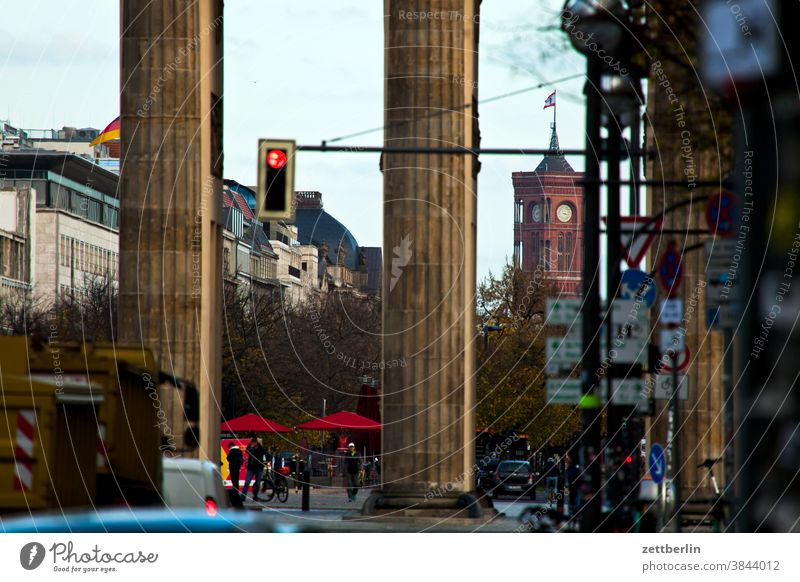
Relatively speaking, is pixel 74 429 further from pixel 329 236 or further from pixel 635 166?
pixel 329 236

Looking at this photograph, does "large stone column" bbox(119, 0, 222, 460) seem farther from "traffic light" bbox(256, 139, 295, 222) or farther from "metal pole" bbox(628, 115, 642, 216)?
"metal pole" bbox(628, 115, 642, 216)

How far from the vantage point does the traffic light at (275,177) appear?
2278 centimetres

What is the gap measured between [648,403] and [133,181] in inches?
291

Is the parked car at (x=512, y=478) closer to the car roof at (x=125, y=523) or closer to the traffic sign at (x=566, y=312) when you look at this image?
the traffic sign at (x=566, y=312)

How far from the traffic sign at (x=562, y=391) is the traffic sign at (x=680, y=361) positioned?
4.94 m

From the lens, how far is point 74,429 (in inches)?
640

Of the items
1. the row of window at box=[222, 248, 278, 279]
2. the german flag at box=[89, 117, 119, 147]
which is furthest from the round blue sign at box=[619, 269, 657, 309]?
the row of window at box=[222, 248, 278, 279]

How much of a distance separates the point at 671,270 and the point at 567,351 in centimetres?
258

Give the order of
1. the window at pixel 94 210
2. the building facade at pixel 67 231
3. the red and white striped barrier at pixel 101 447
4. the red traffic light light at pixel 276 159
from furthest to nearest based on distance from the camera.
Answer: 1. the window at pixel 94 210
2. the building facade at pixel 67 231
3. the red traffic light light at pixel 276 159
4. the red and white striped barrier at pixel 101 447

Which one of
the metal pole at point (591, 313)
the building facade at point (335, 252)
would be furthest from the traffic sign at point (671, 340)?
the building facade at point (335, 252)

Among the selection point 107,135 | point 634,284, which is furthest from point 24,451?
point 107,135

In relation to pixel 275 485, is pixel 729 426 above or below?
above

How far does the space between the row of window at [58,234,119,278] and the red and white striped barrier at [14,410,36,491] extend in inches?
2986
